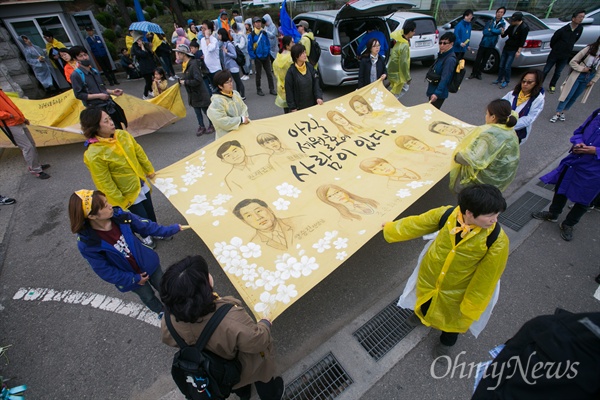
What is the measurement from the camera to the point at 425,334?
99.6 inches

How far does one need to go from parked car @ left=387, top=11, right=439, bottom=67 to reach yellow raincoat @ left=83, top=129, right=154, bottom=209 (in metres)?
8.13

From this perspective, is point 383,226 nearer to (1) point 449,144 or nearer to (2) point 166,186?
(1) point 449,144

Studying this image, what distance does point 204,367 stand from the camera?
139 cm

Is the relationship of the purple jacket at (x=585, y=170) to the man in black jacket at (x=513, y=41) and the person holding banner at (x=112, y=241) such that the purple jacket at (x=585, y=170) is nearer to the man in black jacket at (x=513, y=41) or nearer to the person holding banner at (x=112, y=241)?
the person holding banner at (x=112, y=241)

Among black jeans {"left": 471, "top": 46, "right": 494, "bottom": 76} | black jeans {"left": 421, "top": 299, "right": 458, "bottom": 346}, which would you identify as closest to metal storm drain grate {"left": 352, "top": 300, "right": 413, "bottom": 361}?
black jeans {"left": 421, "top": 299, "right": 458, "bottom": 346}

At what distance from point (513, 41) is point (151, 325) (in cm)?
959

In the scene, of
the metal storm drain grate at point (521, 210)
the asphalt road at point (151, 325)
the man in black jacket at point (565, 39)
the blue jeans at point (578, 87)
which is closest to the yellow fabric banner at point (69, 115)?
the asphalt road at point (151, 325)

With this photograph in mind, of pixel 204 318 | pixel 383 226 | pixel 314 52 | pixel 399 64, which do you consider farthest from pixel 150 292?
pixel 314 52

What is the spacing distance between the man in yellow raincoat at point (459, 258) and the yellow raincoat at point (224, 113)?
231 centimetres

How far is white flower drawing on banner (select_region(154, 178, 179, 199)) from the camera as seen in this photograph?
2.90 meters

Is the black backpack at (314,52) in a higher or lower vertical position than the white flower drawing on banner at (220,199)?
higher

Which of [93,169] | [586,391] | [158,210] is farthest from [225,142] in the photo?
[586,391]

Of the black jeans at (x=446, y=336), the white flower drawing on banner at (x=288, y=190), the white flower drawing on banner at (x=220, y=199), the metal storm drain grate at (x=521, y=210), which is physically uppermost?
the white flower drawing on banner at (x=220, y=199)

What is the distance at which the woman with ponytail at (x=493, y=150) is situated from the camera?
8.57ft
